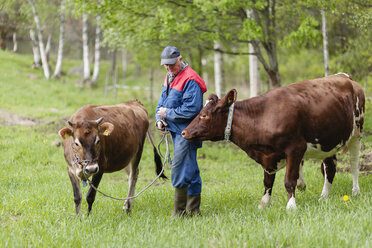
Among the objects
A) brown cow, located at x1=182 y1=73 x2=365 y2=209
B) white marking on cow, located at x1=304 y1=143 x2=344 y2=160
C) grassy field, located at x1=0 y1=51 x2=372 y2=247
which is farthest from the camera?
white marking on cow, located at x1=304 y1=143 x2=344 y2=160

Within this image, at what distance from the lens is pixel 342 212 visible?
15.6ft

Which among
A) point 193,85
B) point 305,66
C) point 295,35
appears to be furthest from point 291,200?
point 305,66

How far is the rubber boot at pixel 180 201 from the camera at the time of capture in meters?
5.56

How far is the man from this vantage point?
5402 mm

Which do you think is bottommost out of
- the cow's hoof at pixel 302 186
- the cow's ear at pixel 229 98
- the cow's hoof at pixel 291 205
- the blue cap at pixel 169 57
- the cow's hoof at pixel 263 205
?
the cow's hoof at pixel 302 186

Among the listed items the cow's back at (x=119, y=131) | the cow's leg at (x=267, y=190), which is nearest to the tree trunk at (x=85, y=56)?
the cow's back at (x=119, y=131)

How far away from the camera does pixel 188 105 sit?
5.40 metres

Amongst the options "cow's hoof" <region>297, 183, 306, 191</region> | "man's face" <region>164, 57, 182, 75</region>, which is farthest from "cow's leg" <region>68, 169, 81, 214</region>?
"cow's hoof" <region>297, 183, 306, 191</region>

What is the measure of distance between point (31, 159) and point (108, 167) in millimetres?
4173

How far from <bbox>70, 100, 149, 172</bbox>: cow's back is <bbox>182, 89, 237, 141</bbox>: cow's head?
1.34 meters

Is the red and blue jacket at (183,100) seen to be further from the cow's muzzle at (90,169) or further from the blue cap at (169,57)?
the cow's muzzle at (90,169)

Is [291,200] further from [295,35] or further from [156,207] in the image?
[295,35]

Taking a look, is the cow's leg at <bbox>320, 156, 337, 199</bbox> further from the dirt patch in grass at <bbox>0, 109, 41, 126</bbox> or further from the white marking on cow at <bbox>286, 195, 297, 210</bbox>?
the dirt patch in grass at <bbox>0, 109, 41, 126</bbox>

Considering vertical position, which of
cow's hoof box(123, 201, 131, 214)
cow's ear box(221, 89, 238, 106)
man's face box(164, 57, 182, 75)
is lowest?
cow's hoof box(123, 201, 131, 214)
